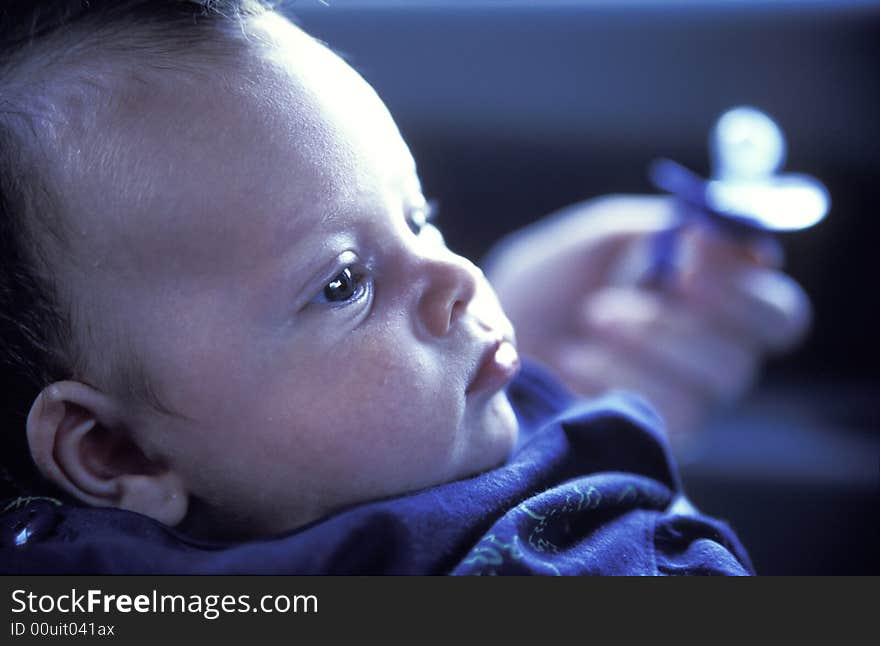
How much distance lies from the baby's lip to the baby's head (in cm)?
2

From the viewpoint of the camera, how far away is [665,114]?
1328 mm

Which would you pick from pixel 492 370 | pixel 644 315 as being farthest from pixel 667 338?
pixel 492 370

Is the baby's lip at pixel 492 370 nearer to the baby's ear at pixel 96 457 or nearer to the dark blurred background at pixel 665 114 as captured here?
the baby's ear at pixel 96 457

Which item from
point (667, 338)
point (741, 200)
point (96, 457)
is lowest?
point (667, 338)

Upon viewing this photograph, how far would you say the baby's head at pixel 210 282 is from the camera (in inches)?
20.2

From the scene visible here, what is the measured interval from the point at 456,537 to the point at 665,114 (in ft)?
3.21

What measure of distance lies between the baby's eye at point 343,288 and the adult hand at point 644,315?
23.1 inches

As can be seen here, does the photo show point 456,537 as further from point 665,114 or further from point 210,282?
point 665,114

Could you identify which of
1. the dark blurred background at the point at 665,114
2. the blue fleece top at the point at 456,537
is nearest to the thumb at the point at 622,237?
the dark blurred background at the point at 665,114

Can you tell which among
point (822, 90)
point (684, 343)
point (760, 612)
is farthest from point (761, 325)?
point (760, 612)

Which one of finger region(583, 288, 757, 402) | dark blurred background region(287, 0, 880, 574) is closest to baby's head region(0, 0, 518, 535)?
finger region(583, 288, 757, 402)

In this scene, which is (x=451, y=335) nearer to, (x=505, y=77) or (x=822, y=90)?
(x=505, y=77)

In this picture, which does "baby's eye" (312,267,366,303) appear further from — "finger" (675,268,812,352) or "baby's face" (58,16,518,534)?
"finger" (675,268,812,352)

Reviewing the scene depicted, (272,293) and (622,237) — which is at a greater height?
(272,293)
